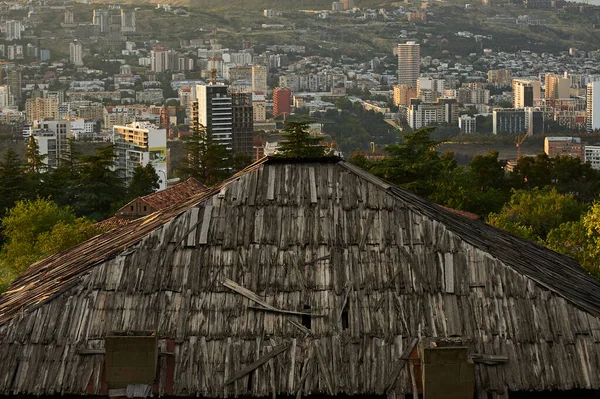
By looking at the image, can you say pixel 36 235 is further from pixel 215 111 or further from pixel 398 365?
pixel 215 111

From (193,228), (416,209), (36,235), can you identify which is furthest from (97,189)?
(416,209)

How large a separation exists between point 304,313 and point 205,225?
1.51 m

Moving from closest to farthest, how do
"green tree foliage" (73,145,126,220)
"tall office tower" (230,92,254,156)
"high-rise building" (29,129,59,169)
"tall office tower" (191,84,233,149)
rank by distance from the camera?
"green tree foliage" (73,145,126,220)
"high-rise building" (29,129,59,169)
"tall office tower" (230,92,254,156)
"tall office tower" (191,84,233,149)

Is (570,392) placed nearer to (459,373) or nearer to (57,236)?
(459,373)

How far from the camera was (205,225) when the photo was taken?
42.6 feet

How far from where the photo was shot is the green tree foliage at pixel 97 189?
66119mm

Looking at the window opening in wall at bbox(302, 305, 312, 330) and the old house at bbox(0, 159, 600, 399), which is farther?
the window opening in wall at bbox(302, 305, 312, 330)

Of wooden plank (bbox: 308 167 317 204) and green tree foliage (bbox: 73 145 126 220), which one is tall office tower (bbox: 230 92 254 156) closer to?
green tree foliage (bbox: 73 145 126 220)

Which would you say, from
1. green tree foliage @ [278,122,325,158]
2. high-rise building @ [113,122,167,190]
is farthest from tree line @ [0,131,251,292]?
high-rise building @ [113,122,167,190]

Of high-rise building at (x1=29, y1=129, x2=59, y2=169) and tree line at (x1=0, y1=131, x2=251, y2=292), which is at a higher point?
tree line at (x1=0, y1=131, x2=251, y2=292)

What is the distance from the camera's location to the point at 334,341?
12055 mm

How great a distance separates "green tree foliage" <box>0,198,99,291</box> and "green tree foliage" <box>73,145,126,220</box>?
602 inches

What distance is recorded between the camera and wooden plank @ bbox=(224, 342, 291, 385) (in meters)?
11.8

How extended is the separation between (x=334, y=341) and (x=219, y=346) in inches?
43.0
